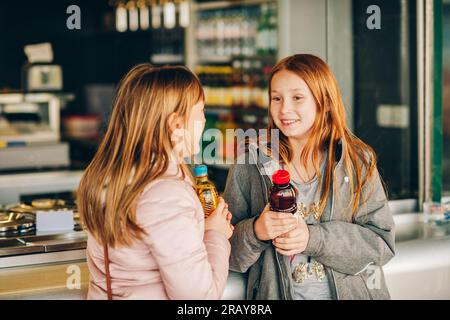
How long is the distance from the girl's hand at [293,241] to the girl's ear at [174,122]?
1.61 ft

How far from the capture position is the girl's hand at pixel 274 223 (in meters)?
2.18

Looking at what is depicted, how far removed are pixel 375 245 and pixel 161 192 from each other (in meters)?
0.80

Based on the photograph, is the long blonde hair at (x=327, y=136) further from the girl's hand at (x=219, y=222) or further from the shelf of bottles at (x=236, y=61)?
the shelf of bottles at (x=236, y=61)

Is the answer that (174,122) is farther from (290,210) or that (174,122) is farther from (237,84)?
(237,84)

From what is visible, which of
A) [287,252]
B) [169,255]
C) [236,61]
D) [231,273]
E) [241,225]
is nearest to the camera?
[169,255]

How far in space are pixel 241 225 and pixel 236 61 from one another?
13.4 feet

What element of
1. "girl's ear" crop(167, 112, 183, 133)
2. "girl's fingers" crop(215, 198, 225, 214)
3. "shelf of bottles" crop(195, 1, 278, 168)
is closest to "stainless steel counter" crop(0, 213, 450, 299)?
"girl's fingers" crop(215, 198, 225, 214)

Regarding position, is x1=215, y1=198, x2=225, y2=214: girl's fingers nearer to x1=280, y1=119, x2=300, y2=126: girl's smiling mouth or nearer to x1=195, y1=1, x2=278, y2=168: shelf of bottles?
x1=280, y1=119, x2=300, y2=126: girl's smiling mouth

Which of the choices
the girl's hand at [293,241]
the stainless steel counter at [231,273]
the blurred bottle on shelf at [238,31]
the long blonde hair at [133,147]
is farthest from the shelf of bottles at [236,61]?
the long blonde hair at [133,147]

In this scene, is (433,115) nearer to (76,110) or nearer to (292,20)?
(292,20)

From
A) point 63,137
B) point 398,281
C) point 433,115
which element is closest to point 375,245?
point 398,281

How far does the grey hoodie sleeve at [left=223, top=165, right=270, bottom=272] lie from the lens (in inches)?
90.4

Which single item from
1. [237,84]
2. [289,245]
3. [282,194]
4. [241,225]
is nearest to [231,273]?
[241,225]

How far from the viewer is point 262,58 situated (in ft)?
19.0
